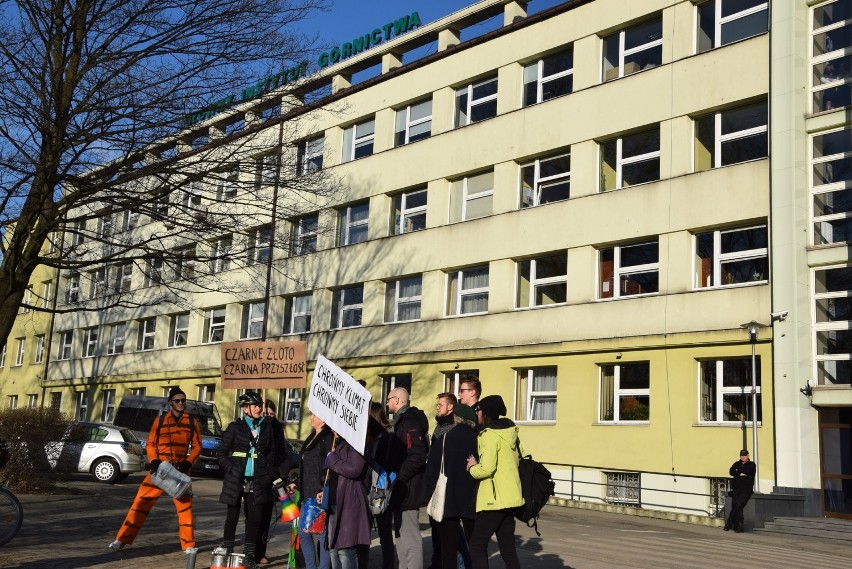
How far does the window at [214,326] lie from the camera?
4166 centimetres

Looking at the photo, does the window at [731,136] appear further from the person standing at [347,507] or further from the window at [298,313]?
the person standing at [347,507]

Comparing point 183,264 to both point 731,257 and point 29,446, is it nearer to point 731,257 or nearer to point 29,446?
point 29,446

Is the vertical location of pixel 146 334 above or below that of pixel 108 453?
above

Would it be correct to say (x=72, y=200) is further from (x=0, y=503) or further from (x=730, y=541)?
(x=730, y=541)

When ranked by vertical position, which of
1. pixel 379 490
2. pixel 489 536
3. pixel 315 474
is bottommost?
pixel 489 536

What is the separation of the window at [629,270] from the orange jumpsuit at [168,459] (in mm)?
16027

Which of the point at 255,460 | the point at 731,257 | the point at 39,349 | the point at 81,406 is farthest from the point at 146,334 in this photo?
the point at 255,460

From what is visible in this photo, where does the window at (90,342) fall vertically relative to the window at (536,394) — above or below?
above

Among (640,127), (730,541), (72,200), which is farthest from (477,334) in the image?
(72,200)

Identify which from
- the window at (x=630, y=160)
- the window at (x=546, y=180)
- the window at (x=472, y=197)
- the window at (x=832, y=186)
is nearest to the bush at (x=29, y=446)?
the window at (x=546, y=180)

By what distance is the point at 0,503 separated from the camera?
37.2 feet

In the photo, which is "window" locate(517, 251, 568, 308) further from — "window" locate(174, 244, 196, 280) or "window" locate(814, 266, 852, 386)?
"window" locate(174, 244, 196, 280)

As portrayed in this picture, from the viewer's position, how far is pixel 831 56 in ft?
75.3

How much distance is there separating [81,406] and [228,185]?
39.7 m
